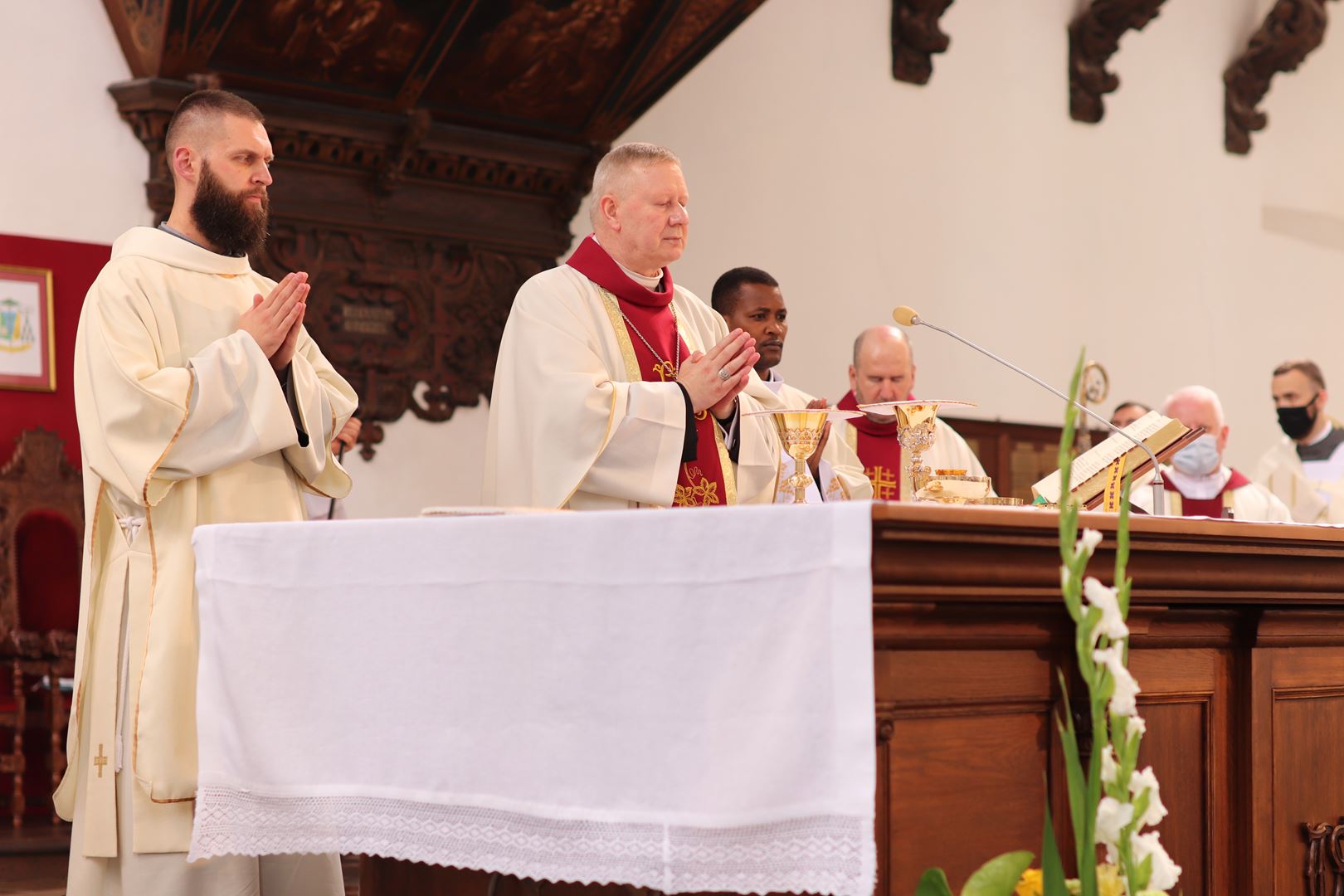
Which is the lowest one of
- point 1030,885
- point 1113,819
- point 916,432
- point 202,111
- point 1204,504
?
point 1030,885

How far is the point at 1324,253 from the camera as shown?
459 inches

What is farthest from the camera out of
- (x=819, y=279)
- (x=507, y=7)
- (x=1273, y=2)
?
(x=1273, y=2)

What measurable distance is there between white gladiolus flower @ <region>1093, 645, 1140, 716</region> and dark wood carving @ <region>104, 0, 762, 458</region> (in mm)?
5360

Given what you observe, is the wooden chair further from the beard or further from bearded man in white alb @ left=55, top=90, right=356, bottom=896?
the beard

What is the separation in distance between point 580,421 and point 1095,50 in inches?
295

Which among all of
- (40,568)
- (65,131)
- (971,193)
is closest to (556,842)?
(40,568)

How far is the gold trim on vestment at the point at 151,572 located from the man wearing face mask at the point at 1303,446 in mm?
5980

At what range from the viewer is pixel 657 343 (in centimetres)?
420

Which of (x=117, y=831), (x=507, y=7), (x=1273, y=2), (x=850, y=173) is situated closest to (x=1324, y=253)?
(x=1273, y=2)

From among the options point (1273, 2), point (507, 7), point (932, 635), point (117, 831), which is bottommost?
point (117, 831)

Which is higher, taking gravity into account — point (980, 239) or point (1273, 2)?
point (1273, 2)

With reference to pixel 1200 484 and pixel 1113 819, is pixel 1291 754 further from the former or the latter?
pixel 1200 484

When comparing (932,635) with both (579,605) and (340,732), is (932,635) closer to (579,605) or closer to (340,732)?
(579,605)

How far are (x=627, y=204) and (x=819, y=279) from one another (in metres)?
4.93
